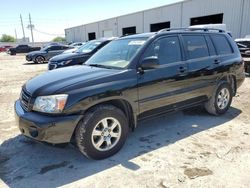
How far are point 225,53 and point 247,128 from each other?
5.59 ft

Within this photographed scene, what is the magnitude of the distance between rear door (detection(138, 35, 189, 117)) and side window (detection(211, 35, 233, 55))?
1.22 meters

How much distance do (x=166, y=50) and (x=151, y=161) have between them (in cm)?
194

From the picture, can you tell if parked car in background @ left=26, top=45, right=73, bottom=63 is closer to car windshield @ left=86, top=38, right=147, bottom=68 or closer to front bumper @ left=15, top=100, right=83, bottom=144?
car windshield @ left=86, top=38, right=147, bottom=68

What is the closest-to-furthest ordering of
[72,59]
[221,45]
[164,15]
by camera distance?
[221,45], [72,59], [164,15]

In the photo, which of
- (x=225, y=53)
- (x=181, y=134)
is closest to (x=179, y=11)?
(x=225, y=53)

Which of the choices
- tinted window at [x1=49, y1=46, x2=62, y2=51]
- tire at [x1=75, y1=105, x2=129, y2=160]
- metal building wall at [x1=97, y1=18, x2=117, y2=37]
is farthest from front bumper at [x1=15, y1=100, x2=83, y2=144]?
metal building wall at [x1=97, y1=18, x2=117, y2=37]

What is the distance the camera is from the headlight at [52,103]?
328 centimetres

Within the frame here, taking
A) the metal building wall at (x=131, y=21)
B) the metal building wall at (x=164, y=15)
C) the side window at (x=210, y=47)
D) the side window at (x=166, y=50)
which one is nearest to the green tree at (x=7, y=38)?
the metal building wall at (x=131, y=21)

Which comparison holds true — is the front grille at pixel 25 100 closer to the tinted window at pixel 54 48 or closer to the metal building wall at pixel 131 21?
the tinted window at pixel 54 48

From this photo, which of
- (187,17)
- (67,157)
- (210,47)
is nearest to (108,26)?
(187,17)

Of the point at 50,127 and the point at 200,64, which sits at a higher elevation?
the point at 200,64

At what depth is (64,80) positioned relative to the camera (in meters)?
3.63

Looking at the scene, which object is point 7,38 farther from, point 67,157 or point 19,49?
point 67,157

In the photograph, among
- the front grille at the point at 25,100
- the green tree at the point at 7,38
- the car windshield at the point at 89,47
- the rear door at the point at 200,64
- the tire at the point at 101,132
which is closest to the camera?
the tire at the point at 101,132
